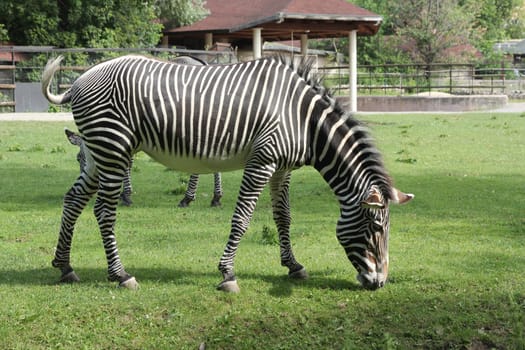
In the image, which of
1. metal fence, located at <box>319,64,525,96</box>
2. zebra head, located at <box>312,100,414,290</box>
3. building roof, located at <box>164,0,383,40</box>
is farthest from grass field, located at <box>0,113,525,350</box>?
metal fence, located at <box>319,64,525,96</box>

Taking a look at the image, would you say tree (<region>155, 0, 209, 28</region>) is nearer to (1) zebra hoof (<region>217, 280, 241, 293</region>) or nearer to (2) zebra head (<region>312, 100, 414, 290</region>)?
(2) zebra head (<region>312, 100, 414, 290</region>)

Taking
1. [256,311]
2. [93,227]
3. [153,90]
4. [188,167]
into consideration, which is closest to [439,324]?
[256,311]

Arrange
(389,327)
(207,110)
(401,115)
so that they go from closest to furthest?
1. (389,327)
2. (207,110)
3. (401,115)

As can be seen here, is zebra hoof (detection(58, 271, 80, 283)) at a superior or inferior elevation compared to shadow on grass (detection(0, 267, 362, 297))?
superior

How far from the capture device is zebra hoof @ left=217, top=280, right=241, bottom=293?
6.88 metres

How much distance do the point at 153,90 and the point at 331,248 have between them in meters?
3.05

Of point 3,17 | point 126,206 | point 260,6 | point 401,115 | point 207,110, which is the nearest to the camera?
point 207,110

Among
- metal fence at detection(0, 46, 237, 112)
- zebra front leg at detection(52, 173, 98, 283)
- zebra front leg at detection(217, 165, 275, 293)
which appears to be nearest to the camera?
zebra front leg at detection(217, 165, 275, 293)

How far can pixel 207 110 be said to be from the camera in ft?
22.9

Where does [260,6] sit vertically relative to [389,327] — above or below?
above

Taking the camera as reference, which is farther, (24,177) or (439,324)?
(24,177)

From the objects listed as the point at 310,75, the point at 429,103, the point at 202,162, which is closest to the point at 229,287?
the point at 202,162

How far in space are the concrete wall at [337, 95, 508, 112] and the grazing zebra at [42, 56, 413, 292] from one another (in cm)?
2752

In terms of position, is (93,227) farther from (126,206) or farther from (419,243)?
(419,243)
